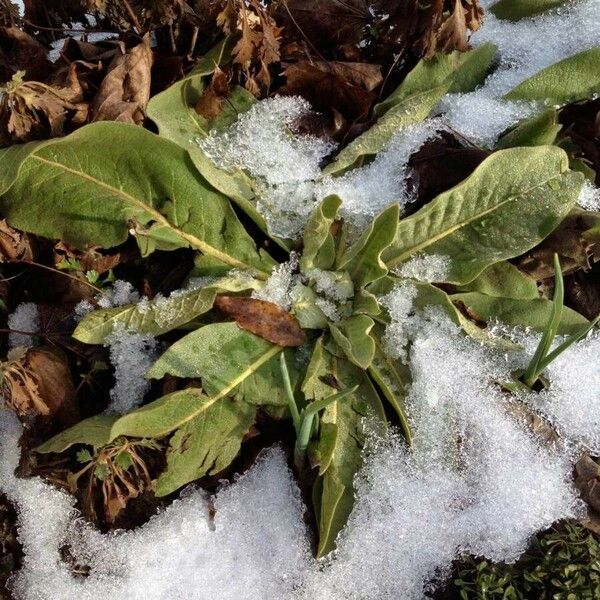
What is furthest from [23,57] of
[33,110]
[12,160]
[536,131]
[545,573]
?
[545,573]

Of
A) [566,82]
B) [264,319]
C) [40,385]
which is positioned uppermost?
[566,82]

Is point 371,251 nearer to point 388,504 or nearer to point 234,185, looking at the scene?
point 234,185

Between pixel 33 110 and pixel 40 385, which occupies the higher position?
pixel 33 110

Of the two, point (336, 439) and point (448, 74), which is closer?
point (336, 439)

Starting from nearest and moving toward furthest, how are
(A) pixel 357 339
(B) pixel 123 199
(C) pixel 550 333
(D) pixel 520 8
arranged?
(C) pixel 550 333
(A) pixel 357 339
(B) pixel 123 199
(D) pixel 520 8

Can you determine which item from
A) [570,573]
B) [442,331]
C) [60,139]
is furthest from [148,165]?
[570,573]

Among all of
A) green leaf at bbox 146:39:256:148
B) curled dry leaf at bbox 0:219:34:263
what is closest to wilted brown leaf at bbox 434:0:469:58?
green leaf at bbox 146:39:256:148

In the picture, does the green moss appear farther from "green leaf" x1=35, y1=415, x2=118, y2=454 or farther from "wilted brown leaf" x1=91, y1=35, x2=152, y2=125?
Answer: "wilted brown leaf" x1=91, y1=35, x2=152, y2=125

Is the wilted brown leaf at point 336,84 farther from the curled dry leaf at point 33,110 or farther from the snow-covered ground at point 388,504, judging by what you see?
the curled dry leaf at point 33,110
